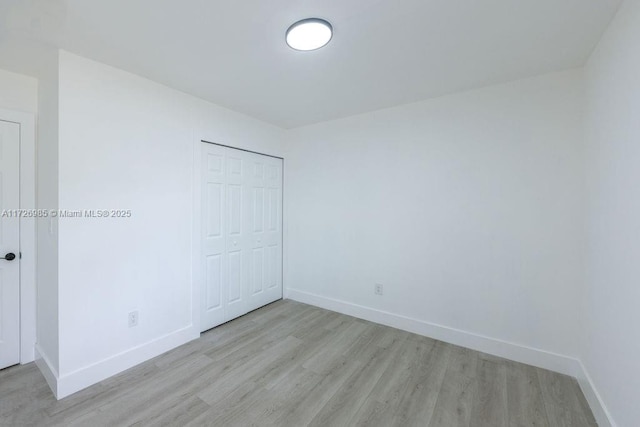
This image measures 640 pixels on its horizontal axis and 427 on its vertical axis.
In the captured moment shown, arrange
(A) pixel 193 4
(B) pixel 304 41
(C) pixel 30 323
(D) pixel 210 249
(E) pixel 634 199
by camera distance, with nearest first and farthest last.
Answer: (E) pixel 634 199, (A) pixel 193 4, (B) pixel 304 41, (C) pixel 30 323, (D) pixel 210 249

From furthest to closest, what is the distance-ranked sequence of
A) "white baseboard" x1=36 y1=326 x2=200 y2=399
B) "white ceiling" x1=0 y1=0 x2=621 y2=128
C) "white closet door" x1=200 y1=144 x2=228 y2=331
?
"white closet door" x1=200 y1=144 x2=228 y2=331 → "white baseboard" x1=36 y1=326 x2=200 y2=399 → "white ceiling" x1=0 y1=0 x2=621 y2=128

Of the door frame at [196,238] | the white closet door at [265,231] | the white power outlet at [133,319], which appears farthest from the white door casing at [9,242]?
the white closet door at [265,231]

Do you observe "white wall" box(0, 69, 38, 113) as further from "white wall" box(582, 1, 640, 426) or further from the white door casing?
"white wall" box(582, 1, 640, 426)

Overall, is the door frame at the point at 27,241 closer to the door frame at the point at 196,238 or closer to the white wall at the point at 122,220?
the white wall at the point at 122,220

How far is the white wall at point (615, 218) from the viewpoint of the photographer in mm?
1312

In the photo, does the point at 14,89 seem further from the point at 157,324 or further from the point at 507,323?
the point at 507,323

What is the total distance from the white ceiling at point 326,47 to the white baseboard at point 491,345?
2.34 m

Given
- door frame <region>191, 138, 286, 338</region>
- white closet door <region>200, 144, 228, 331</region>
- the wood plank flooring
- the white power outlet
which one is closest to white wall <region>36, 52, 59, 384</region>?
the wood plank flooring

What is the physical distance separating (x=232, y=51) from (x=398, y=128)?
1.83 meters

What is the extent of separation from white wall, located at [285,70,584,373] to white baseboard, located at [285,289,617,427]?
0.02m

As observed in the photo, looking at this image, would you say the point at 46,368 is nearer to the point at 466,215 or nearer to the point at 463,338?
the point at 463,338

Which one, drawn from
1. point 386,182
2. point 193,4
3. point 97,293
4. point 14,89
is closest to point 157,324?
point 97,293

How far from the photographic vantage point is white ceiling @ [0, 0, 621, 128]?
148 cm

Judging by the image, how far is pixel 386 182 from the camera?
3.00m
